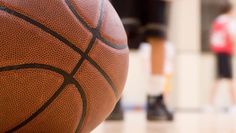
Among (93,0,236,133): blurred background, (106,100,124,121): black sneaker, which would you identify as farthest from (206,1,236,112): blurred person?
(106,100,124,121): black sneaker

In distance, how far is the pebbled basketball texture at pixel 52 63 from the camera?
104 centimetres

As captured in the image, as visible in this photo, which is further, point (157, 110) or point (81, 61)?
point (157, 110)

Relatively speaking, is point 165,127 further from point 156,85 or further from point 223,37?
point 223,37

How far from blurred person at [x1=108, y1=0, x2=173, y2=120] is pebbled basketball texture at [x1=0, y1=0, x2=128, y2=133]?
154cm

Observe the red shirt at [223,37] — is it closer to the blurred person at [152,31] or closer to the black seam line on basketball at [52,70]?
the blurred person at [152,31]

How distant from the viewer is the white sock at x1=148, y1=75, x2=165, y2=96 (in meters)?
2.79

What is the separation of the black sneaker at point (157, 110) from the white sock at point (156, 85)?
0.10 feet

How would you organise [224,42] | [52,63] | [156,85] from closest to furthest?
1. [52,63]
2. [156,85]
3. [224,42]

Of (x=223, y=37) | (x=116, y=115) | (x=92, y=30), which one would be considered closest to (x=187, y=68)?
(x=223, y=37)

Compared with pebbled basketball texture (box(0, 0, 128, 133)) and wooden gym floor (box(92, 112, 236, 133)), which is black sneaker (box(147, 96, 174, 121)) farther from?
pebbled basketball texture (box(0, 0, 128, 133))

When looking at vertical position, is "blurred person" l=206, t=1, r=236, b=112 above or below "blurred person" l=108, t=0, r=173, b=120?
above

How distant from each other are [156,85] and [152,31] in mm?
335

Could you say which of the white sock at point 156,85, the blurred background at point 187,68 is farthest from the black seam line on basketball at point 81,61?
the blurred background at point 187,68

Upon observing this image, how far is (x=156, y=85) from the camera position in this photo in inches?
110
